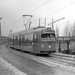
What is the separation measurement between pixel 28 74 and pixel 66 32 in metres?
95.0

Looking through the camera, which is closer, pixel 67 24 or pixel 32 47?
pixel 32 47

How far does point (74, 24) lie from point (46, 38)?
90.8m

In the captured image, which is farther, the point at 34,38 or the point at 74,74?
the point at 34,38

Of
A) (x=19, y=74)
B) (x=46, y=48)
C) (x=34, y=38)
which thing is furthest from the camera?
(x=34, y=38)

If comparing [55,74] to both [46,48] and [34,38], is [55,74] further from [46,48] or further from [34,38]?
[34,38]

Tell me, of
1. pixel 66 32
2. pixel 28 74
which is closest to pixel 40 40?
pixel 28 74

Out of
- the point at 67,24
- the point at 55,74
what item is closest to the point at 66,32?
the point at 67,24

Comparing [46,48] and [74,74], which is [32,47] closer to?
[46,48]

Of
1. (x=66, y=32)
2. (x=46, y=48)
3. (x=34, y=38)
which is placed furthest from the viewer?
(x=66, y=32)

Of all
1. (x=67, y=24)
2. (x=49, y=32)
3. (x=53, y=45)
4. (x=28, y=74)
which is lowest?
(x=28, y=74)

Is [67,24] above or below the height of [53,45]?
above

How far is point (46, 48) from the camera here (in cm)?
2081

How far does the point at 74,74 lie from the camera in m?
9.57

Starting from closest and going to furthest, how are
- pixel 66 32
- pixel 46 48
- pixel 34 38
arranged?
pixel 46 48 < pixel 34 38 < pixel 66 32
